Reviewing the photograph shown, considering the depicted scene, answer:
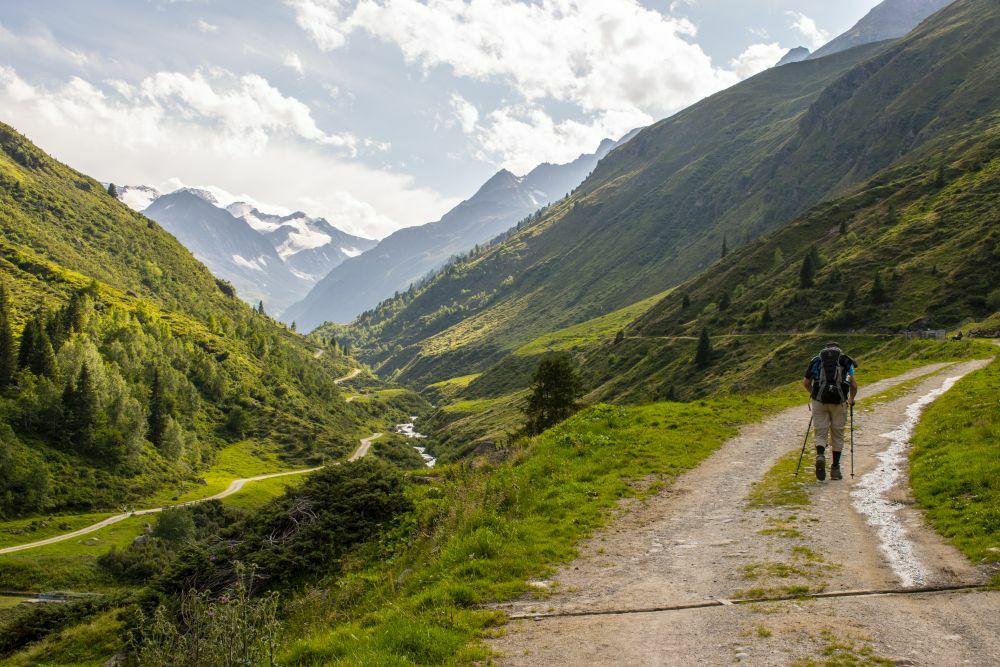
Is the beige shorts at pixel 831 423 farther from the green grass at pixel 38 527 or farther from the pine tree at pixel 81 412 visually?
the pine tree at pixel 81 412

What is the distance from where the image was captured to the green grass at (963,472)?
39.9 ft

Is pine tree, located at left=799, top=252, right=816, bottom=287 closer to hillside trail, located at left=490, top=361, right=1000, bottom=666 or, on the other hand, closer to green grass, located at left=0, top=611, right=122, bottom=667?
hillside trail, located at left=490, top=361, right=1000, bottom=666

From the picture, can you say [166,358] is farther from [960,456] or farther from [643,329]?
[960,456]

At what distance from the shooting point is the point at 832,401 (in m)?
18.6

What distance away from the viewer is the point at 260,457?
16750cm

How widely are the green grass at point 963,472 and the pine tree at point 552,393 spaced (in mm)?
23081

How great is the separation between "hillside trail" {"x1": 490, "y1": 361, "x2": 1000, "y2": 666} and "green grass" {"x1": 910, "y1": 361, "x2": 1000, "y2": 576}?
501 mm

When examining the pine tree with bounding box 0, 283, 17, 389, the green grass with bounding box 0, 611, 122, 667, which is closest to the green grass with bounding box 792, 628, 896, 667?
the green grass with bounding box 0, 611, 122, 667

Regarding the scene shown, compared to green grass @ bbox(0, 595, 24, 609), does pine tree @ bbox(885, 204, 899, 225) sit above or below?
above

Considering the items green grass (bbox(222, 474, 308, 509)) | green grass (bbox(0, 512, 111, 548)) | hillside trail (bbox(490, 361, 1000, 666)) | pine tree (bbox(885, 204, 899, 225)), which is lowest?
green grass (bbox(222, 474, 308, 509))

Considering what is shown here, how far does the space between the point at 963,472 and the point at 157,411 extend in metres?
169

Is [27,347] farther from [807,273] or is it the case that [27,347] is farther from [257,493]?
[807,273]

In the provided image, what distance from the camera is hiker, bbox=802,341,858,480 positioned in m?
18.5

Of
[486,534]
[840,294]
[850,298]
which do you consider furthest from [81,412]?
[840,294]
